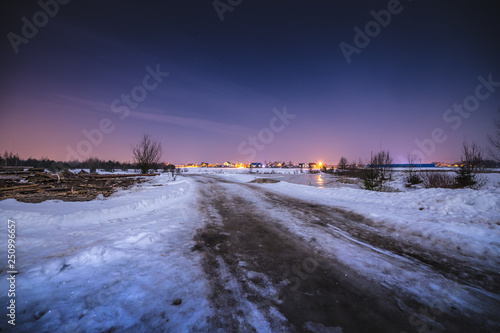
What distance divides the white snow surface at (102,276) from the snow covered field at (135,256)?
0.04ft

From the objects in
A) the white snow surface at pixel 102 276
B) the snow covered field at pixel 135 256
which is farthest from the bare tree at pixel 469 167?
the white snow surface at pixel 102 276

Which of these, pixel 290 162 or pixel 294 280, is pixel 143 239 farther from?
pixel 290 162

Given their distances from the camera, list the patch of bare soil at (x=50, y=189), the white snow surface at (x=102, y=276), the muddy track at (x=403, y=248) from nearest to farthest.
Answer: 1. the white snow surface at (x=102, y=276)
2. the muddy track at (x=403, y=248)
3. the patch of bare soil at (x=50, y=189)

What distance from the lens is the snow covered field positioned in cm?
207

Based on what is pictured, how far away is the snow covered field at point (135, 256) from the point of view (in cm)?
207

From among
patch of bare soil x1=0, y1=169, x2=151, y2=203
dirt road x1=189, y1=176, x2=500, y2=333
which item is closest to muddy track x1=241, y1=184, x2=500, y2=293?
dirt road x1=189, y1=176, x2=500, y2=333

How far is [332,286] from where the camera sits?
273cm

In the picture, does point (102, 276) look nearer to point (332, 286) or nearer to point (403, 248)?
point (332, 286)

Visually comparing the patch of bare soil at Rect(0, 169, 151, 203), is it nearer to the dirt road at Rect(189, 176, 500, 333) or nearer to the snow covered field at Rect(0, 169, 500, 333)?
the snow covered field at Rect(0, 169, 500, 333)

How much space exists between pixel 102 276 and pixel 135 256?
69cm

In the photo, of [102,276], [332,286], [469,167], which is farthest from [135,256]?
[469,167]

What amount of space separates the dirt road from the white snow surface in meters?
0.43

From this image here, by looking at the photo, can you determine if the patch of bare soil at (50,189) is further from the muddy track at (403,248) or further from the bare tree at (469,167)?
the bare tree at (469,167)

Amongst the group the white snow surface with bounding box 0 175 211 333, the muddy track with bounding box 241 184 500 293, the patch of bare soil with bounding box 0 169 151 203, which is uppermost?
the patch of bare soil with bounding box 0 169 151 203
